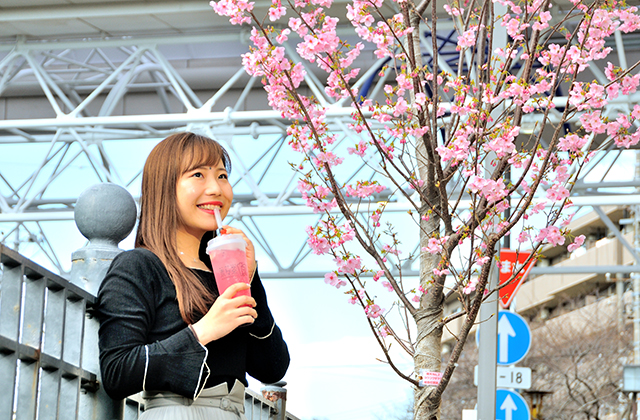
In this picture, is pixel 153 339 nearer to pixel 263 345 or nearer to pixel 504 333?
pixel 263 345

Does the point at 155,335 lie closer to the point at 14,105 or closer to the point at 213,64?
the point at 213,64

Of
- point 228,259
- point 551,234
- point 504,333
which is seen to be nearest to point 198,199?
point 228,259

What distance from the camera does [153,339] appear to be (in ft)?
7.51

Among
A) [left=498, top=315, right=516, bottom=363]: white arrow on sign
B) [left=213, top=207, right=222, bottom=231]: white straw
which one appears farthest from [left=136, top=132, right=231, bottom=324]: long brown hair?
[left=498, top=315, right=516, bottom=363]: white arrow on sign

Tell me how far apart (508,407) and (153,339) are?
17.3ft

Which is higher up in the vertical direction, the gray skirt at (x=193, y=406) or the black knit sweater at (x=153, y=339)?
the black knit sweater at (x=153, y=339)

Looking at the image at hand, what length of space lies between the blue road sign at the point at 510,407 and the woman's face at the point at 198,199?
5.08 m

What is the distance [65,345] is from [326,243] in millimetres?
2186

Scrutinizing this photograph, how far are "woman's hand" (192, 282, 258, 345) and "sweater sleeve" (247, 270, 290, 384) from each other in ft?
0.82

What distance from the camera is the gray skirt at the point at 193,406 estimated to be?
2223mm

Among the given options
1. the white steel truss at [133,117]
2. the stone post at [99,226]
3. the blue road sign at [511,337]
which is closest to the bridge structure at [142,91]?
the white steel truss at [133,117]

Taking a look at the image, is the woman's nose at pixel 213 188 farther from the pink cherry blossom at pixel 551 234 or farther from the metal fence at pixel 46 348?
the pink cherry blossom at pixel 551 234

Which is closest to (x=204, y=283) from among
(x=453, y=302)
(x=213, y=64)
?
(x=213, y=64)

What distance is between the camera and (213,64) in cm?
1430
